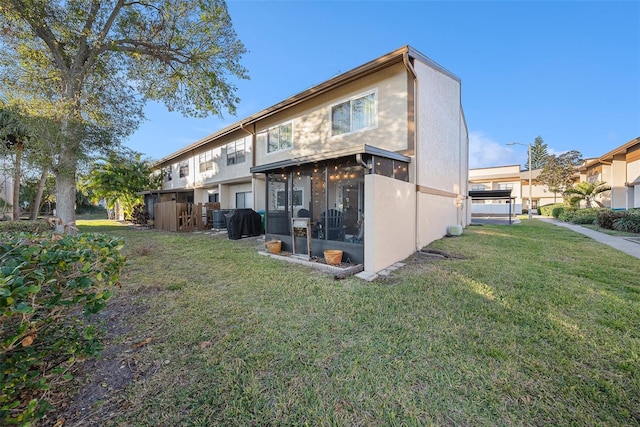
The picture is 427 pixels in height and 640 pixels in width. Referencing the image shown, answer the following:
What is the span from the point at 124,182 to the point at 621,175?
37.2 metres

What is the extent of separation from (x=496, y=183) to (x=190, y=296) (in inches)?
1568

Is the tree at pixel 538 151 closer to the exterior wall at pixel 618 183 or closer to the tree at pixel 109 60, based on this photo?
the exterior wall at pixel 618 183

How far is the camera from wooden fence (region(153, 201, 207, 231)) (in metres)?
14.1

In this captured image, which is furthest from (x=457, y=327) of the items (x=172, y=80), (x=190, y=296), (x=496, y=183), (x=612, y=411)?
(x=496, y=183)

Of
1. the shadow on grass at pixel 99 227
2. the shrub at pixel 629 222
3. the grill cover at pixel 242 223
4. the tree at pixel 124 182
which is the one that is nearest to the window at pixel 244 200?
the grill cover at pixel 242 223

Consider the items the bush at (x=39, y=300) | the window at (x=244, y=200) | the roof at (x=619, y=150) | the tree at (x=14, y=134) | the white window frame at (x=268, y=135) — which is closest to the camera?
the bush at (x=39, y=300)

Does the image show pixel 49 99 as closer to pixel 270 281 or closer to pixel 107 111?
pixel 107 111

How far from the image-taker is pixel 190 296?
4281mm

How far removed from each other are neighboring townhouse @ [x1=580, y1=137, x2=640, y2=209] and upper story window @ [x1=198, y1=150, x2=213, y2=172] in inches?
1038

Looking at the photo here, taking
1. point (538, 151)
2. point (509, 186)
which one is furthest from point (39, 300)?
point (538, 151)

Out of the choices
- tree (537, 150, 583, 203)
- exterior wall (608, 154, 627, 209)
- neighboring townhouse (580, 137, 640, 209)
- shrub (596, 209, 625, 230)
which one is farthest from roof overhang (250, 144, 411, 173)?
tree (537, 150, 583, 203)

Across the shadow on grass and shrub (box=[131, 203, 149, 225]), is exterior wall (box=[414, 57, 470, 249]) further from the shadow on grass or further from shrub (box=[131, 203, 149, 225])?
shrub (box=[131, 203, 149, 225])

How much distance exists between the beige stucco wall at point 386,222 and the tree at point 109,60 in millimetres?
9020

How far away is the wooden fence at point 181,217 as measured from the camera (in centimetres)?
1408
